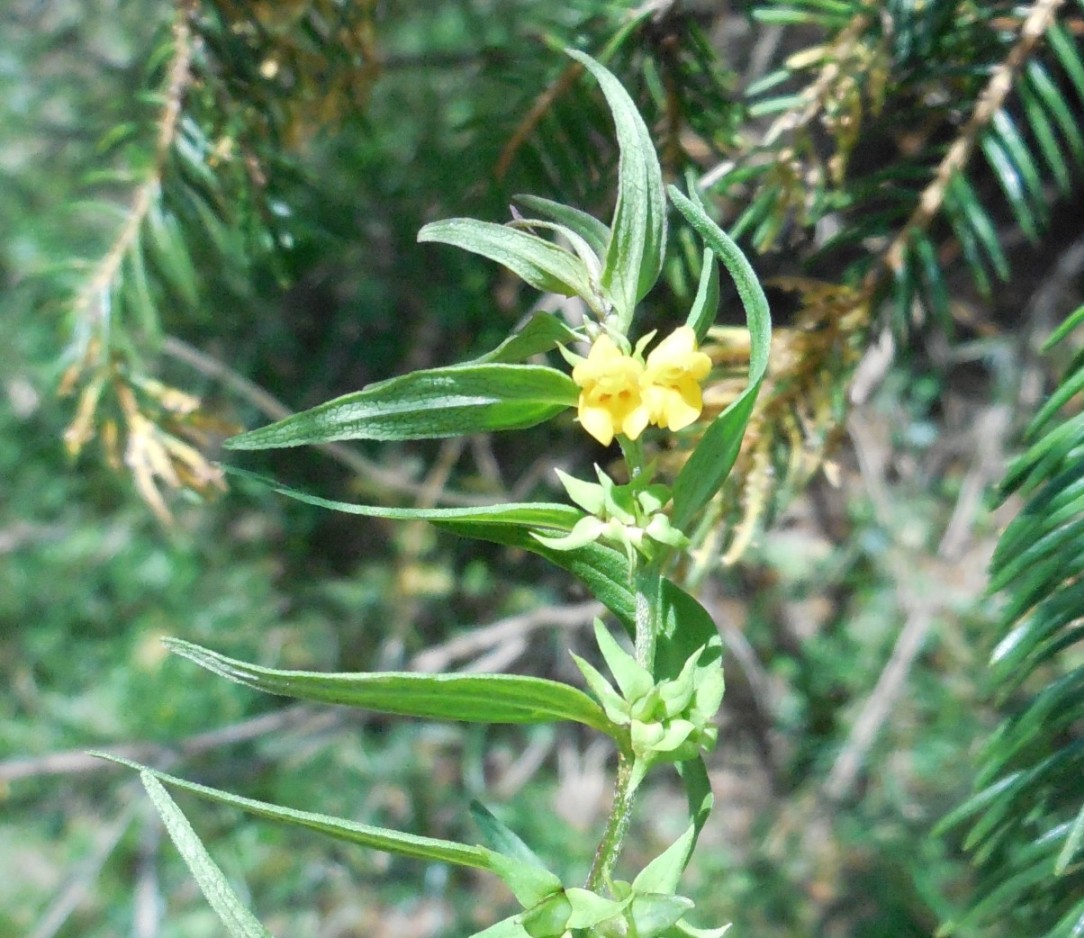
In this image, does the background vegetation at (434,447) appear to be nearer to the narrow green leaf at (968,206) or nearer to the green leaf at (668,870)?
the narrow green leaf at (968,206)

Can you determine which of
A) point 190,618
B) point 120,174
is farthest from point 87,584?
point 120,174

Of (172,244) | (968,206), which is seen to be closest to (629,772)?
(968,206)

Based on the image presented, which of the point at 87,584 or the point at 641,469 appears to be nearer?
the point at 641,469

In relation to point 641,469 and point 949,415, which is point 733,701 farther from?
point 641,469

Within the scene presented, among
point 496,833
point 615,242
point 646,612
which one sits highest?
point 615,242

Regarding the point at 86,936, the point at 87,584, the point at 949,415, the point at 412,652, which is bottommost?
the point at 86,936

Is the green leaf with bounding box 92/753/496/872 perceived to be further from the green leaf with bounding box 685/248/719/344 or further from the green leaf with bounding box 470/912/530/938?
the green leaf with bounding box 685/248/719/344

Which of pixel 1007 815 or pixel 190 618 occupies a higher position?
pixel 1007 815

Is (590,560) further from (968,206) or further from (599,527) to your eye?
(968,206)
